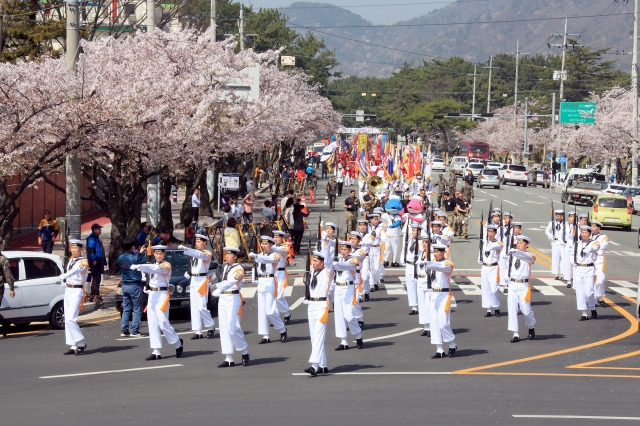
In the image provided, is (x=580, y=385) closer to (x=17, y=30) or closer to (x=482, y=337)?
(x=482, y=337)

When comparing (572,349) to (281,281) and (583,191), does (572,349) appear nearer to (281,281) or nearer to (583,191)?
(281,281)

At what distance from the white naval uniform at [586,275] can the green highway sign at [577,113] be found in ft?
171

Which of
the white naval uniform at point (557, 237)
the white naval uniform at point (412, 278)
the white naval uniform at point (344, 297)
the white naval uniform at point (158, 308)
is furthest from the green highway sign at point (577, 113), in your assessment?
the white naval uniform at point (158, 308)

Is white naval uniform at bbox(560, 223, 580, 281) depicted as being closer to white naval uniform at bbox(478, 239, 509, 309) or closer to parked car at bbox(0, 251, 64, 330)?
white naval uniform at bbox(478, 239, 509, 309)

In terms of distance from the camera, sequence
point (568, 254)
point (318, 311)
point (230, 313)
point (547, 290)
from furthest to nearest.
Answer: point (568, 254) → point (547, 290) → point (230, 313) → point (318, 311)

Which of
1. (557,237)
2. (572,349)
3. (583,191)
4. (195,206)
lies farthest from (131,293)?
(583,191)

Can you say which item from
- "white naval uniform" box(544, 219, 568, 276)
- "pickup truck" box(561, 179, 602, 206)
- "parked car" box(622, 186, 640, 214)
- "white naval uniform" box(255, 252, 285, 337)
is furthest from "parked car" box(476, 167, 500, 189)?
"white naval uniform" box(255, 252, 285, 337)

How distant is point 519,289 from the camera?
58.2ft

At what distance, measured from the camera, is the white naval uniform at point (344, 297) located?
651 inches

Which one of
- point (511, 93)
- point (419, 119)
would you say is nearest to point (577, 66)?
point (419, 119)

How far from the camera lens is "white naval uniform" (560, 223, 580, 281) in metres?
24.8

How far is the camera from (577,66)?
107 meters

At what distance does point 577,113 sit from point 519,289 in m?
56.3

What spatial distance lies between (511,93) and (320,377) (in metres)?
143
